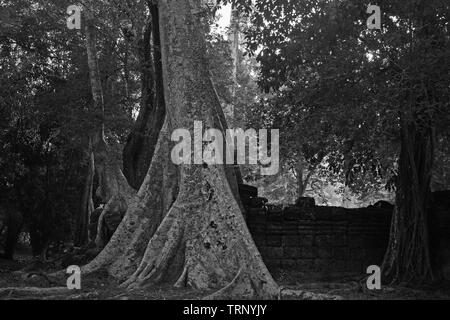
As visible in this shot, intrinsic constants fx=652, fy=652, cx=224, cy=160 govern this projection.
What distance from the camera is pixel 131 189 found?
11.2 meters

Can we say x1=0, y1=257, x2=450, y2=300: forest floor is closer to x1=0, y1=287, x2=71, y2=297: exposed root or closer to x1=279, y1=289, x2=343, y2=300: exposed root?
x1=0, y1=287, x2=71, y2=297: exposed root

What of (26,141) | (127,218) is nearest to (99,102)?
(127,218)

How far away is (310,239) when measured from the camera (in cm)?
1002

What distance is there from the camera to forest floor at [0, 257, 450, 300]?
6691 millimetres

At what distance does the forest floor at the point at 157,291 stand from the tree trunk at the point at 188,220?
0.29 meters

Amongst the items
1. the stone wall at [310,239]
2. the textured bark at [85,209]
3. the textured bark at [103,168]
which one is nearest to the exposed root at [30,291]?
the textured bark at [103,168]

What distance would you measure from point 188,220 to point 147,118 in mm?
4853

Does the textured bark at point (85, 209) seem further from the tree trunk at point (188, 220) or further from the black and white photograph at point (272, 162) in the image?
the tree trunk at point (188, 220)

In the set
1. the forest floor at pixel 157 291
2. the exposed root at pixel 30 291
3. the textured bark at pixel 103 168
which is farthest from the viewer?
the textured bark at pixel 103 168

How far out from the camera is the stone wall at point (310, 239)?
9.96 meters

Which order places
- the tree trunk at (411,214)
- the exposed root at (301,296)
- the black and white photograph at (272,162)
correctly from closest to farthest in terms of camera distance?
the exposed root at (301,296)
the black and white photograph at (272,162)
the tree trunk at (411,214)

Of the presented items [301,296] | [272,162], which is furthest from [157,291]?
[272,162]
